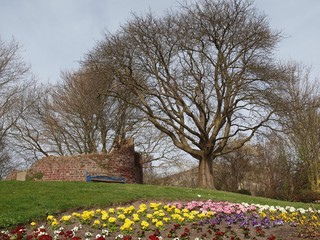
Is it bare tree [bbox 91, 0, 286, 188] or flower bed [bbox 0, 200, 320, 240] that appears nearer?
flower bed [bbox 0, 200, 320, 240]

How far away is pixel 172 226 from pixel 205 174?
12.4 metres

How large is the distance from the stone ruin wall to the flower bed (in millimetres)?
10662

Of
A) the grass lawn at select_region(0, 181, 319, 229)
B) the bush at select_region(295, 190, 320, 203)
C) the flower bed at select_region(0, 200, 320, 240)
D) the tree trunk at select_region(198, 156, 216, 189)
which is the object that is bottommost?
the flower bed at select_region(0, 200, 320, 240)

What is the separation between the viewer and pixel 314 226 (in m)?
7.98

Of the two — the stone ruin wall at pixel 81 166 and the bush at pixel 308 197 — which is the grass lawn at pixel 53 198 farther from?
the bush at pixel 308 197

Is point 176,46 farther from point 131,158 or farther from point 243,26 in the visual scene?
point 131,158

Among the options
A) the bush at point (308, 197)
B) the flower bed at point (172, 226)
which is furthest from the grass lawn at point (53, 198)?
the bush at point (308, 197)

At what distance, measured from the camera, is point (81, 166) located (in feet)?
66.9

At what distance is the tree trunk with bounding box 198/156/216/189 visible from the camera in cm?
2084

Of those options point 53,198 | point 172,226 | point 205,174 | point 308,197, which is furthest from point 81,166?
point 308,197

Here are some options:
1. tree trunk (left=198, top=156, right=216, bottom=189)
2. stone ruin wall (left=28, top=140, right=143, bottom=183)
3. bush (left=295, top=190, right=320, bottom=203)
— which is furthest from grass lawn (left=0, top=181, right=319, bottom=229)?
bush (left=295, top=190, right=320, bottom=203)

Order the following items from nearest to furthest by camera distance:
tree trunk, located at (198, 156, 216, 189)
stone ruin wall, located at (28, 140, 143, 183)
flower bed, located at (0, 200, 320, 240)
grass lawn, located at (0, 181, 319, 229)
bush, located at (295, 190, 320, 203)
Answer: flower bed, located at (0, 200, 320, 240) → grass lawn, located at (0, 181, 319, 229) → stone ruin wall, located at (28, 140, 143, 183) → tree trunk, located at (198, 156, 216, 189) → bush, located at (295, 190, 320, 203)

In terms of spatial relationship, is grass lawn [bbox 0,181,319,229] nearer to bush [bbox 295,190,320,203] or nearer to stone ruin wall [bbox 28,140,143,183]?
stone ruin wall [bbox 28,140,143,183]

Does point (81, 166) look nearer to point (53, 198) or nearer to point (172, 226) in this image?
point (53, 198)
